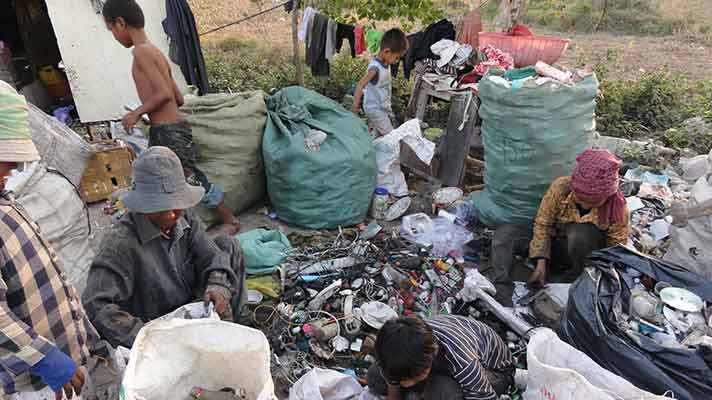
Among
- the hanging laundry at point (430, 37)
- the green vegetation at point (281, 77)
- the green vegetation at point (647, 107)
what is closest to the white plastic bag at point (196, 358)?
the hanging laundry at point (430, 37)

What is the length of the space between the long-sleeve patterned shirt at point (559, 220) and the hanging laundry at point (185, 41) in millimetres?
4204

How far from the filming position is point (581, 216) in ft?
9.11

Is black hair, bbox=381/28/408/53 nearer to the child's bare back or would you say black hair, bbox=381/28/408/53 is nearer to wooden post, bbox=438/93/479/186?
wooden post, bbox=438/93/479/186

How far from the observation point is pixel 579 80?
10.4 ft

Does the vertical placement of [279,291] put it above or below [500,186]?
below

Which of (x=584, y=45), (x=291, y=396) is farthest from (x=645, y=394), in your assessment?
(x=584, y=45)

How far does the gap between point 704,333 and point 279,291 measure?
2.23 m

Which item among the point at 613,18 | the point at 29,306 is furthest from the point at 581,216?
the point at 613,18

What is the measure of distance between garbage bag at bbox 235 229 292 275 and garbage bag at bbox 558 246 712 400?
1.83 metres

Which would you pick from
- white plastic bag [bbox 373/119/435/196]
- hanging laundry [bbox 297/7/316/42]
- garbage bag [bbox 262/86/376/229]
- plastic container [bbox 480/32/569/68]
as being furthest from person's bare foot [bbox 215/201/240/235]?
plastic container [bbox 480/32/569/68]

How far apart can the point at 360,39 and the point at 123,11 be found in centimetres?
301

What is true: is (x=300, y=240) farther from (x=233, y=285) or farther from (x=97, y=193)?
(x=97, y=193)

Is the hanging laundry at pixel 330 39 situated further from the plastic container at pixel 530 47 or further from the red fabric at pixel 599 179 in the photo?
the red fabric at pixel 599 179

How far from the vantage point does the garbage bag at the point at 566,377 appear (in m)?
1.58
